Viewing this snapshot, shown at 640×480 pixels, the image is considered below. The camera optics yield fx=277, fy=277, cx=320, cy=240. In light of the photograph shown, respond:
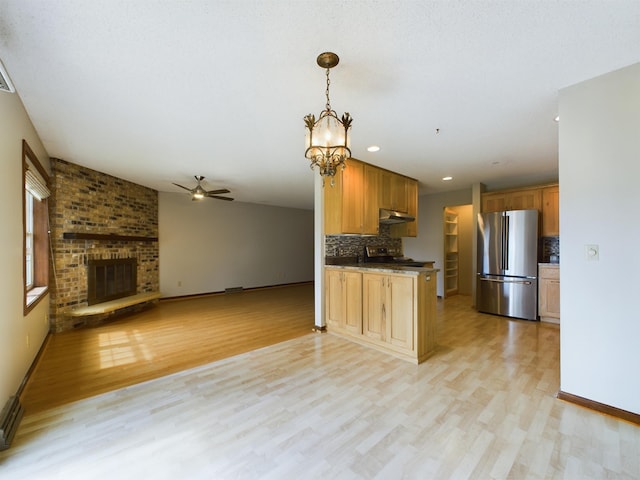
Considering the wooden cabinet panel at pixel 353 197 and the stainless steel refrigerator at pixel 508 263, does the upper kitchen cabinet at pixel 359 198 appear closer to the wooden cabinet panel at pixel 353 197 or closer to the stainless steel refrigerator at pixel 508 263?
the wooden cabinet panel at pixel 353 197

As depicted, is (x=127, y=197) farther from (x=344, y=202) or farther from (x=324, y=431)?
(x=324, y=431)

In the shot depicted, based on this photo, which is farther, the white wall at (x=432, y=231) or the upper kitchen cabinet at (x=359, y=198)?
the white wall at (x=432, y=231)

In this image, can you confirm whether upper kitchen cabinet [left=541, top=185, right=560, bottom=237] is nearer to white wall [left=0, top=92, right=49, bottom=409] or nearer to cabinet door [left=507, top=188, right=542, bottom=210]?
cabinet door [left=507, top=188, right=542, bottom=210]

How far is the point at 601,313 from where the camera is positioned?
2.04 metres

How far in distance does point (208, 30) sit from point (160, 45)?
1.14 ft

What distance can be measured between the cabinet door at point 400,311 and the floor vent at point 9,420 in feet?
10.3

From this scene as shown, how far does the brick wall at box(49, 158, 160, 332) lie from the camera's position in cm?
405

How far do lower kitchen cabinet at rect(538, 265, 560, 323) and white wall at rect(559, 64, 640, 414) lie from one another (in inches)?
109

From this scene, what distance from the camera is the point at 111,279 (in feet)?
16.1

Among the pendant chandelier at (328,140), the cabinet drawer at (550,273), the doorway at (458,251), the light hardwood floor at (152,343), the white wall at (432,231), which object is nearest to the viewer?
the pendant chandelier at (328,140)

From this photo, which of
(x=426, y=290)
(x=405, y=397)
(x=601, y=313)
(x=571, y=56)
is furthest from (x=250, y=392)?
(x=571, y=56)

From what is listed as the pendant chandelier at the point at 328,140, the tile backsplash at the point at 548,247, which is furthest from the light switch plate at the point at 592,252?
the tile backsplash at the point at 548,247

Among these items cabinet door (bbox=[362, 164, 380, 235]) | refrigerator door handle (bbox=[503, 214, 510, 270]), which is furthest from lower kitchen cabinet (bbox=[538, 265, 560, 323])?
cabinet door (bbox=[362, 164, 380, 235])

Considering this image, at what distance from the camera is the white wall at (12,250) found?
6.78 ft
